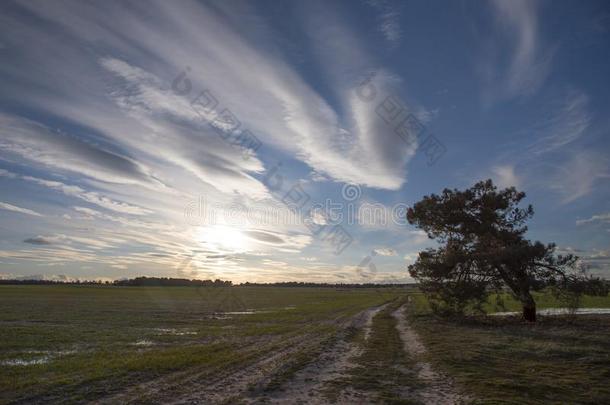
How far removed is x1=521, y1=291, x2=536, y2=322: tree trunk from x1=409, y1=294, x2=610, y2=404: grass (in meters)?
2.00

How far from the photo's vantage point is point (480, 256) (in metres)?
29.0

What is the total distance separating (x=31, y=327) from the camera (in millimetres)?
31375

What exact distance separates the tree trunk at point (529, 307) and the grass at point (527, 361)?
6.57ft

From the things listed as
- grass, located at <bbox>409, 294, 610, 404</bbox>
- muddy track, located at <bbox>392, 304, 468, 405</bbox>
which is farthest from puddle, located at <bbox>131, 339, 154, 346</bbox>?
grass, located at <bbox>409, 294, 610, 404</bbox>

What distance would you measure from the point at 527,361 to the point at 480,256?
45.0 ft

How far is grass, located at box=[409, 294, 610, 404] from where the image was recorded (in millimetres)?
11305

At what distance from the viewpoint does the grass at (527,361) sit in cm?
1130

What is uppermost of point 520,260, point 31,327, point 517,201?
point 517,201

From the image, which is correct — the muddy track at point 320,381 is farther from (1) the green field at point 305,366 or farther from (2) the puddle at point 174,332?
(2) the puddle at point 174,332

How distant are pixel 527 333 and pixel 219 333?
20.2 m

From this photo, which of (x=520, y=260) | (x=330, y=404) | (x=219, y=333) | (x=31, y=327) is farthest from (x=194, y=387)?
(x=31, y=327)

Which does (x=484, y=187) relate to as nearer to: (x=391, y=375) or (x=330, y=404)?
(x=391, y=375)

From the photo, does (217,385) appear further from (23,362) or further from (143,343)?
(143,343)

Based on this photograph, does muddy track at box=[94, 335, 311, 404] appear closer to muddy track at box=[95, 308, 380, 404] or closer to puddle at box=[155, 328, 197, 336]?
muddy track at box=[95, 308, 380, 404]
